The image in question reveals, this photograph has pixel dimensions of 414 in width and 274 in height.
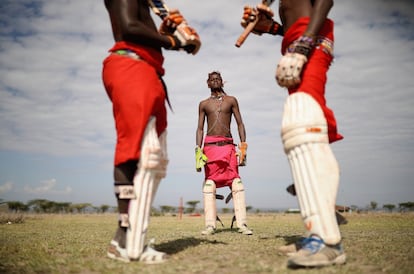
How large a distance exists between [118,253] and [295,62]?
2.26 metres

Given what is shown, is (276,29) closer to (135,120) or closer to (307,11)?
(307,11)

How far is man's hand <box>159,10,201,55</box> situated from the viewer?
10.9 ft

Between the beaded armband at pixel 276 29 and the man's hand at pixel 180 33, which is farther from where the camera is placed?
the beaded armband at pixel 276 29

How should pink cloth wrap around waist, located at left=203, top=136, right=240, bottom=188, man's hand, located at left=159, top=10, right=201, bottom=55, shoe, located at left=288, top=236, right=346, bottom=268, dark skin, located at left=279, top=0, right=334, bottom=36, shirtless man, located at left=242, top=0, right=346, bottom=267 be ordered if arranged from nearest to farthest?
shoe, located at left=288, top=236, right=346, bottom=268
shirtless man, located at left=242, top=0, right=346, bottom=267
dark skin, located at left=279, top=0, right=334, bottom=36
man's hand, located at left=159, top=10, right=201, bottom=55
pink cloth wrap around waist, located at left=203, top=136, right=240, bottom=188

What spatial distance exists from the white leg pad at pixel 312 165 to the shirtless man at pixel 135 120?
3.88ft

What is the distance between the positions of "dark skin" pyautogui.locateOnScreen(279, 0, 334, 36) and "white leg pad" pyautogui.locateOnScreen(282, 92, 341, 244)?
2.03ft

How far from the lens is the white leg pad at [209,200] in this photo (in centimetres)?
619

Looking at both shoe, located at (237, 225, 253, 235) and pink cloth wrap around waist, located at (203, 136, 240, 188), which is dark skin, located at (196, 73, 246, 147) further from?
shoe, located at (237, 225, 253, 235)

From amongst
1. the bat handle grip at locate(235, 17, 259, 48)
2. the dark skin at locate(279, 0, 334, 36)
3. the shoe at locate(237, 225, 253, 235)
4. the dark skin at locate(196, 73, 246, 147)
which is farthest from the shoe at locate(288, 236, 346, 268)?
the dark skin at locate(196, 73, 246, 147)

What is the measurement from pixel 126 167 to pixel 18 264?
46.3 inches

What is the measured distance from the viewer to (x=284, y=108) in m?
3.00

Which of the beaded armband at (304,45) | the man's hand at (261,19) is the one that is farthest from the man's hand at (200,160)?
the beaded armband at (304,45)

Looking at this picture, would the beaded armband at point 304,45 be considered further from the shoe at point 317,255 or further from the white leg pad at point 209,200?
the white leg pad at point 209,200

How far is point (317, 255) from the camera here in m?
2.53
